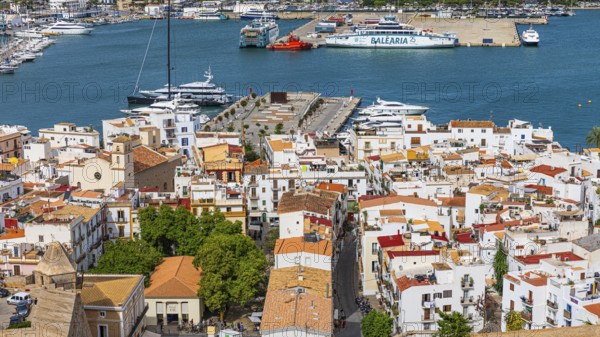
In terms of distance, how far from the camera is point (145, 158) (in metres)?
29.4

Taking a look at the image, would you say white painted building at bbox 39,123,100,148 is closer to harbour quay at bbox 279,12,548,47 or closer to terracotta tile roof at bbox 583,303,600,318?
terracotta tile roof at bbox 583,303,600,318

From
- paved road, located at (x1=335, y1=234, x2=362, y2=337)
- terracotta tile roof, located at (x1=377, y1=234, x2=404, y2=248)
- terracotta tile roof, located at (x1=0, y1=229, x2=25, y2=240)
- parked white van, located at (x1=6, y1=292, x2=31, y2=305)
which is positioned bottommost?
paved road, located at (x1=335, y1=234, x2=362, y2=337)

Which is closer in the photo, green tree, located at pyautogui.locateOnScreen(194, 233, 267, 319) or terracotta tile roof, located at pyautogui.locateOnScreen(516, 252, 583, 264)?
terracotta tile roof, located at pyautogui.locateOnScreen(516, 252, 583, 264)

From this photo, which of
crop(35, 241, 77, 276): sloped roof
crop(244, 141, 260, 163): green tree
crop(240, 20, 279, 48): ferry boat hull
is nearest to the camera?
crop(35, 241, 77, 276): sloped roof

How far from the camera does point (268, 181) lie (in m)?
27.6

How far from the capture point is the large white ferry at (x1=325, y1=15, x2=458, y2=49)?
80.1 metres

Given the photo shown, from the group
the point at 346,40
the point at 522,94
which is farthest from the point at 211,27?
the point at 522,94

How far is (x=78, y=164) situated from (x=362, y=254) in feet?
30.8

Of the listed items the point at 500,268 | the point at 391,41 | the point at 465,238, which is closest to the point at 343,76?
the point at 391,41

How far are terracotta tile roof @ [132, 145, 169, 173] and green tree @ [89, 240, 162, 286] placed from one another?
6.42 metres

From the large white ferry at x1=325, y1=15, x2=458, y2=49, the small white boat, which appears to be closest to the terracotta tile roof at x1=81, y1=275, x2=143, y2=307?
the small white boat

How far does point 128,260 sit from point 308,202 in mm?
5173

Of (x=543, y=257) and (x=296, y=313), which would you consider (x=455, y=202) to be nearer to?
(x=543, y=257)

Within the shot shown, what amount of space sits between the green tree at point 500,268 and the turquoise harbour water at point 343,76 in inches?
890
